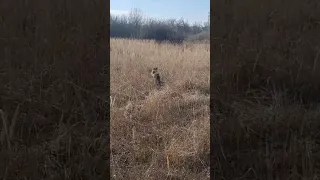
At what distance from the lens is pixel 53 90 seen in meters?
1.88

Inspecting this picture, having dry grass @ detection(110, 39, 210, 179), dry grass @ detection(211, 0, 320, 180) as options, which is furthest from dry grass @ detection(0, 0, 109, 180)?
dry grass @ detection(211, 0, 320, 180)

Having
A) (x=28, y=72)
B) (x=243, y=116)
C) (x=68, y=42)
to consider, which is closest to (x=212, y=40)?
(x=243, y=116)

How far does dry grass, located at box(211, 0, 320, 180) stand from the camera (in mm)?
1604

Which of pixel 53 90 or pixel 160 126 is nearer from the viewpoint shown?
pixel 53 90

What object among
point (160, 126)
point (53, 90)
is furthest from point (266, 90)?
point (53, 90)

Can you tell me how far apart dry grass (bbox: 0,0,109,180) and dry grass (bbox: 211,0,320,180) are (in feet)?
1.83

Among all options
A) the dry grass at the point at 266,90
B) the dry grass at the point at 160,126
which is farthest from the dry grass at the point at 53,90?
the dry grass at the point at 266,90

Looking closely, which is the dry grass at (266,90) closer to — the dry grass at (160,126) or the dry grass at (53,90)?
the dry grass at (160,126)

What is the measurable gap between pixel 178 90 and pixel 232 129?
1.08m

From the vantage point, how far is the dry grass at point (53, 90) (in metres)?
1.53

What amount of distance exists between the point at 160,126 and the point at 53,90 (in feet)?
1.85

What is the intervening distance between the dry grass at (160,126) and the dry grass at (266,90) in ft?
0.35

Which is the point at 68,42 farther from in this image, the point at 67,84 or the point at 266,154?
the point at 266,154

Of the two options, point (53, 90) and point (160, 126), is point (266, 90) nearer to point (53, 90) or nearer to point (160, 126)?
point (160, 126)
